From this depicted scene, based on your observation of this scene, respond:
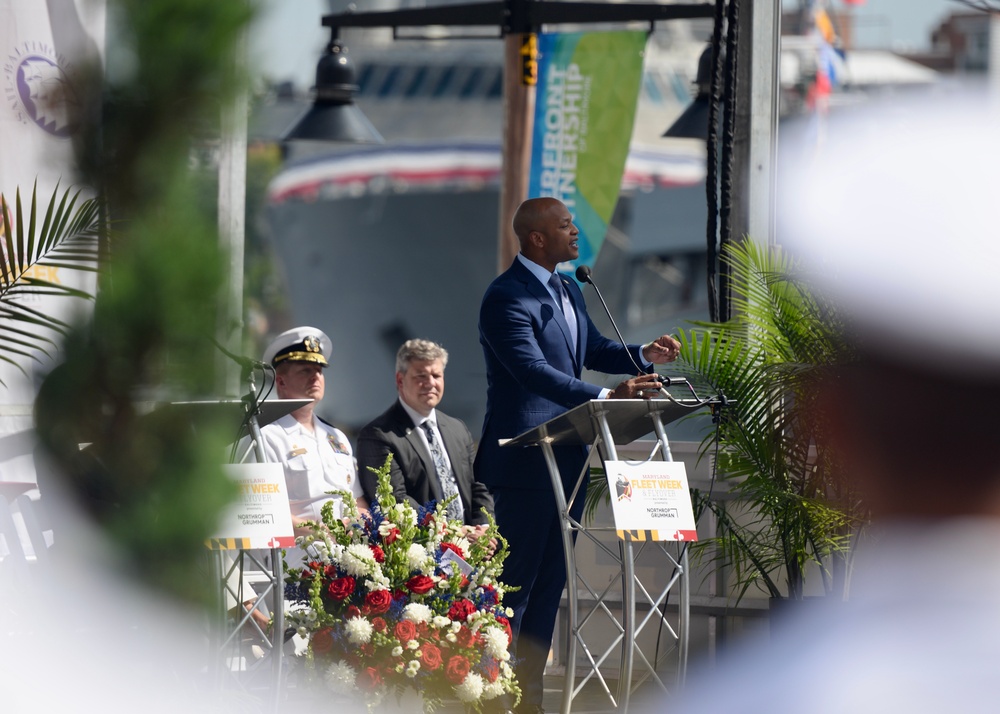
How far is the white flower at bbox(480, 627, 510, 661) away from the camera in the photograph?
4.02 meters

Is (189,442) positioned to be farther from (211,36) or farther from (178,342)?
(211,36)

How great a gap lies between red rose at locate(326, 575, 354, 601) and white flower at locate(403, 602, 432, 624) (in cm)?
18

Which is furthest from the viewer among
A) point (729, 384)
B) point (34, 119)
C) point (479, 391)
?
point (479, 391)

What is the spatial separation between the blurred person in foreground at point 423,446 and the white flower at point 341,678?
149 centimetres

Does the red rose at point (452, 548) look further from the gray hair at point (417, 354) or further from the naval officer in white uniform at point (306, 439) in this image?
the gray hair at point (417, 354)

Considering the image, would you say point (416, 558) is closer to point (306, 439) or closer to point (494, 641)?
point (494, 641)

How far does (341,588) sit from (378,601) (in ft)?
0.43

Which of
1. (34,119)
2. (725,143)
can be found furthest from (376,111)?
Answer: (34,119)

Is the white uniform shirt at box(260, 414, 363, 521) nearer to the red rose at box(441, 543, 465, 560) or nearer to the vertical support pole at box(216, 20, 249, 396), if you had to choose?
the red rose at box(441, 543, 465, 560)

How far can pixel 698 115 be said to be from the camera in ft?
26.2

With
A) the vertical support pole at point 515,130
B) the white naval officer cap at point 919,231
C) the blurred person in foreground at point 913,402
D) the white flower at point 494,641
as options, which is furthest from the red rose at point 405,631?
the vertical support pole at point 515,130

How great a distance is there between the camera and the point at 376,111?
50.4m

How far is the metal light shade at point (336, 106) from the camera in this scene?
796 cm

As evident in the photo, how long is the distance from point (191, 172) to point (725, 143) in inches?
201
